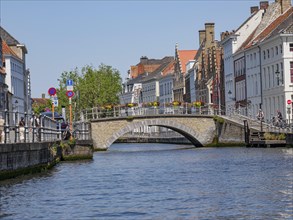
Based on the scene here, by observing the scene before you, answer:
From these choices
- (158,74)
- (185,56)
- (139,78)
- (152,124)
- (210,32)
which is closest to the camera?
(152,124)

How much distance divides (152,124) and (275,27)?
1802 cm

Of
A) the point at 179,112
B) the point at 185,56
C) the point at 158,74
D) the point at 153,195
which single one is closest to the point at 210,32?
the point at 185,56

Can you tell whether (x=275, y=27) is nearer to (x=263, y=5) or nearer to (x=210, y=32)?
(x=263, y=5)

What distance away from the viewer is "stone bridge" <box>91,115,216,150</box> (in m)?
77.6

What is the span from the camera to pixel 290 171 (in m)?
30.8

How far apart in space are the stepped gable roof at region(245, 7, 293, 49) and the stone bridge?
11.0 meters

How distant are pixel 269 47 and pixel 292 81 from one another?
20.8ft

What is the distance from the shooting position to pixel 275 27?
90.6 m

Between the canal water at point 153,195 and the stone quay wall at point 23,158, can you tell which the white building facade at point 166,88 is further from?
the canal water at point 153,195

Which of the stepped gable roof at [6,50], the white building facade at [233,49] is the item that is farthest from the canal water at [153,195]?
the stepped gable roof at [6,50]

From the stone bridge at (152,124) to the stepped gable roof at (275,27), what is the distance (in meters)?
11.0

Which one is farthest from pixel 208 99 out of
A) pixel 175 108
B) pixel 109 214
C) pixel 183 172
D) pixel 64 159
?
pixel 109 214

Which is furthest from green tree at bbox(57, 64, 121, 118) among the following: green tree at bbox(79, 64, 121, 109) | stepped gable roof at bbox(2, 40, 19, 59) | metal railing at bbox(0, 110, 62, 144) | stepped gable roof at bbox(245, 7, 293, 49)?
metal railing at bbox(0, 110, 62, 144)

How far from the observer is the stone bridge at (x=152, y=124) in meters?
77.6
